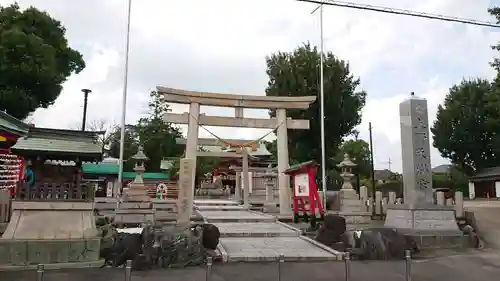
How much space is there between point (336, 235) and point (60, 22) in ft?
103

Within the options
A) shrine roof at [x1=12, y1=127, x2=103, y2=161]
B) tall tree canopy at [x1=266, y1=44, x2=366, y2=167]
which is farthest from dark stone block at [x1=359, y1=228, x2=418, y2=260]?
tall tree canopy at [x1=266, y1=44, x2=366, y2=167]

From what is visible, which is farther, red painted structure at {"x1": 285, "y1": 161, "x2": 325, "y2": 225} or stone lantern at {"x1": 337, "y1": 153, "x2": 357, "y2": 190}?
stone lantern at {"x1": 337, "y1": 153, "x2": 357, "y2": 190}

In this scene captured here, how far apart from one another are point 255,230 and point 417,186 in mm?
6513

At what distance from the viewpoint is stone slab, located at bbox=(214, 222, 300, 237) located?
51.7 feet

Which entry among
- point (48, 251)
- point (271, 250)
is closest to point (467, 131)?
point (271, 250)

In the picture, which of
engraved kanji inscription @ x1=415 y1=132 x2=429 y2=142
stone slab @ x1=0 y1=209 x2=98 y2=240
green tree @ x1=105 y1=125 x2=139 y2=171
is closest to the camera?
stone slab @ x1=0 y1=209 x2=98 y2=240

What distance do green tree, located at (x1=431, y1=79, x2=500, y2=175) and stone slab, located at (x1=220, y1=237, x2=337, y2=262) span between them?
1424 inches

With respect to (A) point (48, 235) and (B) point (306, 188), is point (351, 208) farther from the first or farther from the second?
(A) point (48, 235)

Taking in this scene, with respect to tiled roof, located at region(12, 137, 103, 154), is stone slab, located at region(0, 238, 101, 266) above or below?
below

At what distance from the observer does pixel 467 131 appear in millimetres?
44031

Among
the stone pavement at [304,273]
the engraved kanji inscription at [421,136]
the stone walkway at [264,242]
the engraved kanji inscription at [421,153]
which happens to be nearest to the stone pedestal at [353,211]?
the stone walkway at [264,242]

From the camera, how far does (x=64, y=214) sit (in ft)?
37.6

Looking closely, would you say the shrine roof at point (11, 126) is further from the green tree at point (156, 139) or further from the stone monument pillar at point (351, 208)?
the green tree at point (156, 139)

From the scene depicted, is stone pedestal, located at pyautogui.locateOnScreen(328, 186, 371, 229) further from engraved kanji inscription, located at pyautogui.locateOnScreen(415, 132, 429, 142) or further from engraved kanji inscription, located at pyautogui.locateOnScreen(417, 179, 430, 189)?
engraved kanji inscription, located at pyautogui.locateOnScreen(415, 132, 429, 142)
